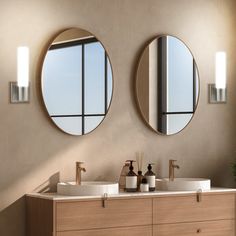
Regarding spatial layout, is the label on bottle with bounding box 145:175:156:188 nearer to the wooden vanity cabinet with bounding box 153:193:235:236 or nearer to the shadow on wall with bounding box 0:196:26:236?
the wooden vanity cabinet with bounding box 153:193:235:236

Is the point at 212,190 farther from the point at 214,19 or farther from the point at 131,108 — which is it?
the point at 214,19

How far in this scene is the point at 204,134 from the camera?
18.3ft

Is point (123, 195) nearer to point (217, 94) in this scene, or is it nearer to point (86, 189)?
point (86, 189)

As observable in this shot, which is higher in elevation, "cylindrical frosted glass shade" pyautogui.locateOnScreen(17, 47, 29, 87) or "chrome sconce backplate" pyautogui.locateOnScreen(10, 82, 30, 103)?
"cylindrical frosted glass shade" pyautogui.locateOnScreen(17, 47, 29, 87)

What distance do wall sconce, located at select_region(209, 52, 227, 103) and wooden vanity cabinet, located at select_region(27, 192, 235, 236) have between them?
913mm

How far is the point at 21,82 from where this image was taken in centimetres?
474

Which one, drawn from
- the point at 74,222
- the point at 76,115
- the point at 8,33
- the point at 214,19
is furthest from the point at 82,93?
the point at 214,19

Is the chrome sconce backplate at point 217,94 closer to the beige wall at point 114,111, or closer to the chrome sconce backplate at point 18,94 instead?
the beige wall at point 114,111

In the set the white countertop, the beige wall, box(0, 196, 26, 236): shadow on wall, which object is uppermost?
the beige wall

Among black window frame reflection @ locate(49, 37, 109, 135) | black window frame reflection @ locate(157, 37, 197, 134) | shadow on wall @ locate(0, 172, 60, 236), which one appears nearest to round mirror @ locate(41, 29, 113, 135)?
black window frame reflection @ locate(49, 37, 109, 135)

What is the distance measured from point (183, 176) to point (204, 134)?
1.31 ft

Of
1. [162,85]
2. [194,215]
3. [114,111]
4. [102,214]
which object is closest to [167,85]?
[162,85]

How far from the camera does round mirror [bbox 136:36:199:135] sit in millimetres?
5266

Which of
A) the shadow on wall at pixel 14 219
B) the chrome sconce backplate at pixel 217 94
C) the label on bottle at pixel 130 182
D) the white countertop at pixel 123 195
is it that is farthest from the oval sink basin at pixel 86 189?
the chrome sconce backplate at pixel 217 94
